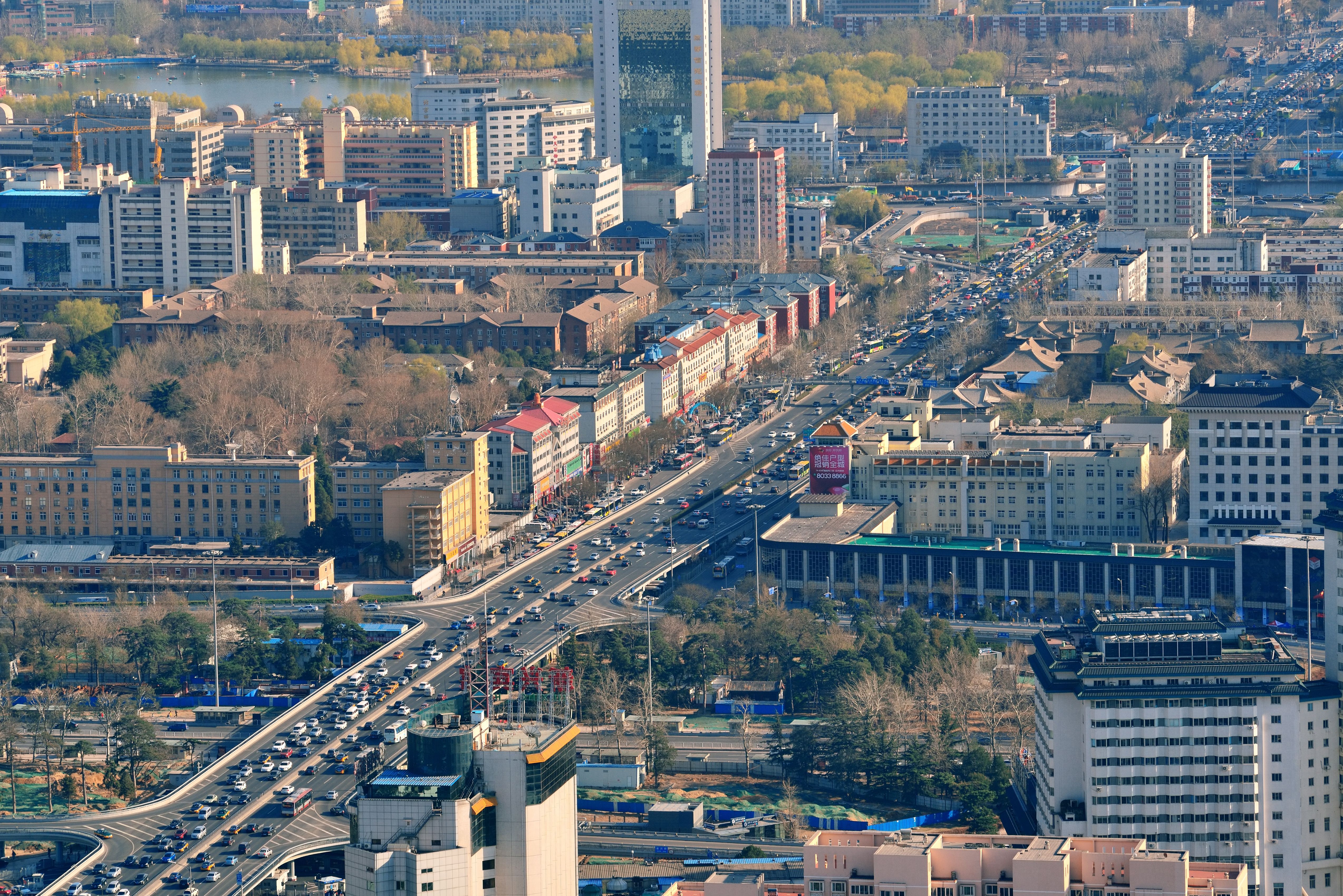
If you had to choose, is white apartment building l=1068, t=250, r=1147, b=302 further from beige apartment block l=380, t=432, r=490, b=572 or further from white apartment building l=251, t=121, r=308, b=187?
white apartment building l=251, t=121, r=308, b=187

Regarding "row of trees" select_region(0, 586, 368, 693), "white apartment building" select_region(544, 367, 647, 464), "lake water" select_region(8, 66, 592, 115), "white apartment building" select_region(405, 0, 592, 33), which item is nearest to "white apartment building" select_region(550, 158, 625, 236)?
"white apartment building" select_region(544, 367, 647, 464)

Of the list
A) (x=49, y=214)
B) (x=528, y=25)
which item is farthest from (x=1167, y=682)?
(x=528, y=25)

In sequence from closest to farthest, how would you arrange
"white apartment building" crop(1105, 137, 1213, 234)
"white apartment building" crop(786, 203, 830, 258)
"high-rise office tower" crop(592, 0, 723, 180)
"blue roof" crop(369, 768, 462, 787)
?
"blue roof" crop(369, 768, 462, 787)
"white apartment building" crop(1105, 137, 1213, 234)
"white apartment building" crop(786, 203, 830, 258)
"high-rise office tower" crop(592, 0, 723, 180)

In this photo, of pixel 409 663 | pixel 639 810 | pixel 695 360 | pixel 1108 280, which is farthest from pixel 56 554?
pixel 1108 280

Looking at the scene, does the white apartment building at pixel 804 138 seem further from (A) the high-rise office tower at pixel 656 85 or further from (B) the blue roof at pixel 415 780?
(B) the blue roof at pixel 415 780

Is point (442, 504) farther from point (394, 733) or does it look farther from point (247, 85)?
point (247, 85)

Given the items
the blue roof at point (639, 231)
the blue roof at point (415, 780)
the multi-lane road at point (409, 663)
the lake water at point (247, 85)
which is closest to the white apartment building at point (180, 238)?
the blue roof at point (639, 231)

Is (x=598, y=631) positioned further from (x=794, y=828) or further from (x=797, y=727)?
(x=794, y=828)

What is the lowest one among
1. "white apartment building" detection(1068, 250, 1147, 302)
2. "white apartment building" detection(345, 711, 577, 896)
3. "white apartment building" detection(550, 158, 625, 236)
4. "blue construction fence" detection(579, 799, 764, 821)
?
"blue construction fence" detection(579, 799, 764, 821)
